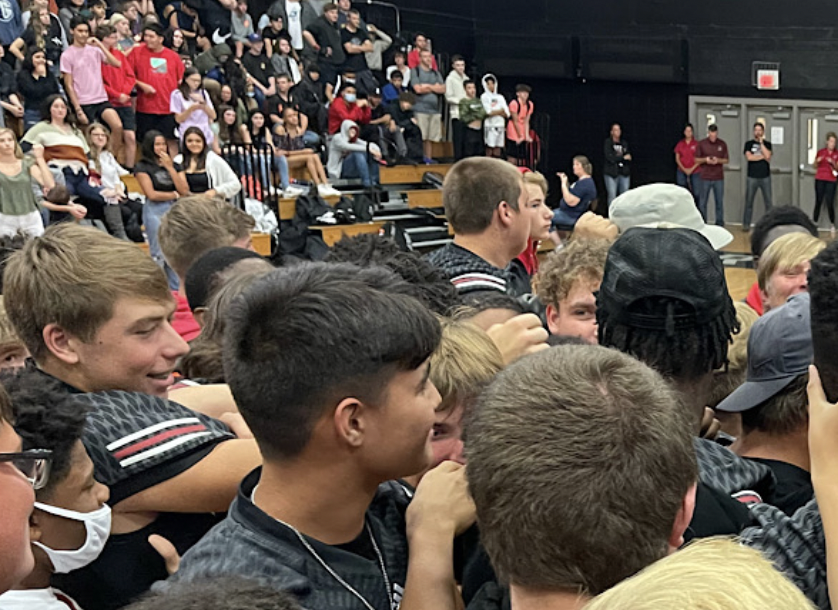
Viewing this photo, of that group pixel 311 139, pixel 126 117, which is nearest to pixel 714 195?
pixel 311 139

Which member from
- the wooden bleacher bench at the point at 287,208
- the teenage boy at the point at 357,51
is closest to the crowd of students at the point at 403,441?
the wooden bleacher bench at the point at 287,208

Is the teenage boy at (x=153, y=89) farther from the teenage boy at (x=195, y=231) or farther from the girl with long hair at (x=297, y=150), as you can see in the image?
the teenage boy at (x=195, y=231)

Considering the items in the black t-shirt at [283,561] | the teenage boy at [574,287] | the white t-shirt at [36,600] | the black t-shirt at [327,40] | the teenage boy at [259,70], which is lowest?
the white t-shirt at [36,600]

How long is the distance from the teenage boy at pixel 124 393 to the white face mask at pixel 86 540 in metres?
0.06

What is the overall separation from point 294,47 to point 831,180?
343 inches

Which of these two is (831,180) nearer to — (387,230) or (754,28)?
(754,28)

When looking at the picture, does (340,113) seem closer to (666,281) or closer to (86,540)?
(666,281)

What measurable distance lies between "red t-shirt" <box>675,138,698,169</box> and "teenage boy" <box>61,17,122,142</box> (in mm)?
10221

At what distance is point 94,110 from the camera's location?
13.0 m

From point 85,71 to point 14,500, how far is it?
12.0 m

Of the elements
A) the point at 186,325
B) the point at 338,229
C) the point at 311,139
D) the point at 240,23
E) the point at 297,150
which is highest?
the point at 240,23

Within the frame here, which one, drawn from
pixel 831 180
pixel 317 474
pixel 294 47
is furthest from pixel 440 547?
pixel 831 180

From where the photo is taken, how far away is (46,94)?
12305mm

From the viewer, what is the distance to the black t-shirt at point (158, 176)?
11.0 meters
